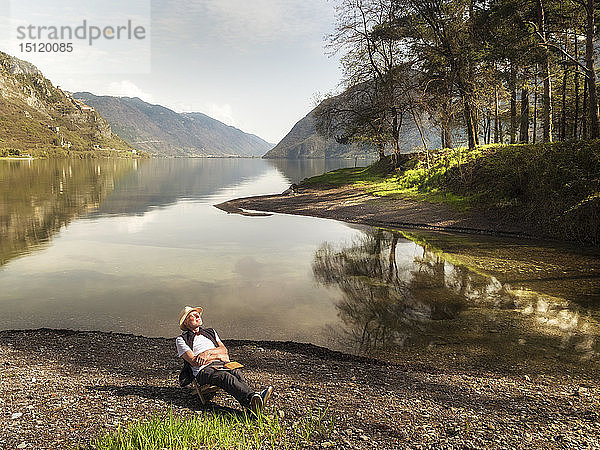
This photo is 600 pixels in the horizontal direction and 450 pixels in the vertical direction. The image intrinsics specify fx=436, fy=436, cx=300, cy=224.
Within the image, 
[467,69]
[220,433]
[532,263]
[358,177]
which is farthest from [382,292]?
[358,177]

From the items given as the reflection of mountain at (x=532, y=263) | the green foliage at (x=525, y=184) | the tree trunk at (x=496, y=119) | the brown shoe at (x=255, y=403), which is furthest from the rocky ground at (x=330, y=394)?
the tree trunk at (x=496, y=119)

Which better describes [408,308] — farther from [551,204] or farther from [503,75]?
[503,75]

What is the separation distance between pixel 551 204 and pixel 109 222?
25477 millimetres

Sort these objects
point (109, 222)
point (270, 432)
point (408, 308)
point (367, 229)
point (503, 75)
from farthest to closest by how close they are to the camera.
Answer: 1. point (503, 75)
2. point (109, 222)
3. point (367, 229)
4. point (408, 308)
5. point (270, 432)

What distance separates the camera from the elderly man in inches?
243

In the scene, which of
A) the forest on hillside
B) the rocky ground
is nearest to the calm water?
the rocky ground

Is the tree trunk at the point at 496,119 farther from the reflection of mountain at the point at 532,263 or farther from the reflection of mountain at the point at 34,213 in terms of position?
the reflection of mountain at the point at 34,213

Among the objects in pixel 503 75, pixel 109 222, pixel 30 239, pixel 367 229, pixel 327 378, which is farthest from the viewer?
pixel 503 75

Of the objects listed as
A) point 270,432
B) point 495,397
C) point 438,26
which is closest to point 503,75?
point 438,26

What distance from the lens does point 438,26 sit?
3562 centimetres

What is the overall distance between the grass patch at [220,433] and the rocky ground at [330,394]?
0.22 m

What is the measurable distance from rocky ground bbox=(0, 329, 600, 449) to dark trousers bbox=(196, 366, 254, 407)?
459mm

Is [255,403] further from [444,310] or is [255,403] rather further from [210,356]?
[444,310]

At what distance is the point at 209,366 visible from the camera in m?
6.55
